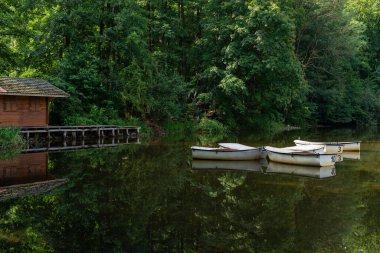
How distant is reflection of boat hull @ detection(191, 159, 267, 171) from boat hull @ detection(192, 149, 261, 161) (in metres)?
0.25

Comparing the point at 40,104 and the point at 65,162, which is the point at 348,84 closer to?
the point at 40,104

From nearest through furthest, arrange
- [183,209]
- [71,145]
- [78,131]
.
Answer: [183,209]
[71,145]
[78,131]

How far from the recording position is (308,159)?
20.2m

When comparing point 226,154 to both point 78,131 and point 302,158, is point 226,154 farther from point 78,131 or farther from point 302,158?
point 78,131

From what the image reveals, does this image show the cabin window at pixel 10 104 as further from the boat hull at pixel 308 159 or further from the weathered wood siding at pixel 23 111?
the boat hull at pixel 308 159

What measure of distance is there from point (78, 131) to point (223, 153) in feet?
51.6

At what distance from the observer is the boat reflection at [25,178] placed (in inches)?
549

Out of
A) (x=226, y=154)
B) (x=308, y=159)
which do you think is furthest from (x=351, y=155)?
(x=226, y=154)

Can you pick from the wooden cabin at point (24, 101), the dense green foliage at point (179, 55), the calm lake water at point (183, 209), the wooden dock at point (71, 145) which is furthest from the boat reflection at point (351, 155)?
the wooden cabin at point (24, 101)

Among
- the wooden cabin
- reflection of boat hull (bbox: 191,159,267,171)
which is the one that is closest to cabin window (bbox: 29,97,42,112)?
the wooden cabin

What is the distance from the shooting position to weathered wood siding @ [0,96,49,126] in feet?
91.9

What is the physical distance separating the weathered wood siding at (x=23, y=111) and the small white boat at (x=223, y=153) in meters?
13.5

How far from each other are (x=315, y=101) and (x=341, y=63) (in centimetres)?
587

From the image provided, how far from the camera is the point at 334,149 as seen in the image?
25516 mm
